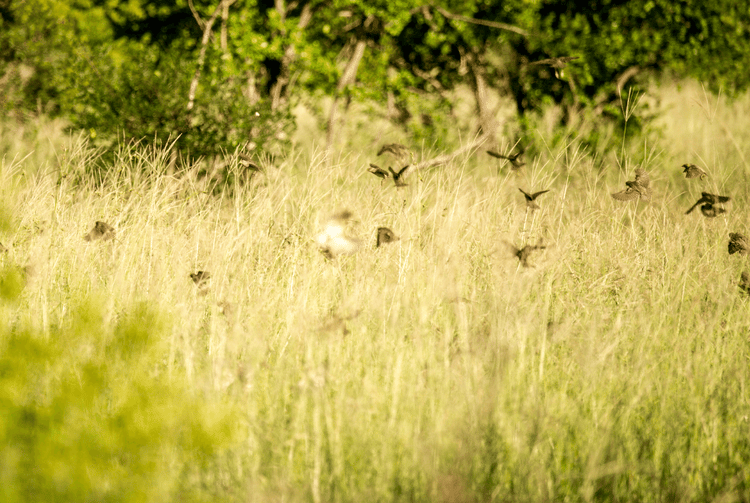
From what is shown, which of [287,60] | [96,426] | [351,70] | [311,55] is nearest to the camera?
[96,426]

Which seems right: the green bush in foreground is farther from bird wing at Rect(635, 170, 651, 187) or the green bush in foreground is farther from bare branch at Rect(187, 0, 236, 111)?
bare branch at Rect(187, 0, 236, 111)

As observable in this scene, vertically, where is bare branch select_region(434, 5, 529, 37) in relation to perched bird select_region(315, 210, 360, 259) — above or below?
above

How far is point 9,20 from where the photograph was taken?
627 centimetres

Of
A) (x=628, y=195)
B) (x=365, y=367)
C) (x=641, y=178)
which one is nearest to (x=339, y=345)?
(x=365, y=367)

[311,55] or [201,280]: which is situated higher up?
[311,55]

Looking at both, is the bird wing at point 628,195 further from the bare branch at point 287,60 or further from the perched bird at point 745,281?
the bare branch at point 287,60

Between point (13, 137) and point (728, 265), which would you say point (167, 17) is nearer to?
point (13, 137)

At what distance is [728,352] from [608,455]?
808mm

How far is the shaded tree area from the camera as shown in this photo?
4.32 metres

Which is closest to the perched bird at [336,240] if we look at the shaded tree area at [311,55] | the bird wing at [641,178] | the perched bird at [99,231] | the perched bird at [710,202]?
the perched bird at [99,231]

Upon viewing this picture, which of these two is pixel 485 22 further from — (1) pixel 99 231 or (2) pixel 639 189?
(1) pixel 99 231

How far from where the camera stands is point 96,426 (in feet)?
5.08

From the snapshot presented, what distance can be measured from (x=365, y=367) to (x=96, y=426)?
2.72 ft

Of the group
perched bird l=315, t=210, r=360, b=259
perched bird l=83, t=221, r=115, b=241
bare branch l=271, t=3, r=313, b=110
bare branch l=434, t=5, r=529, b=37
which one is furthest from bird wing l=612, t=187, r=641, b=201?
bare branch l=271, t=3, r=313, b=110
